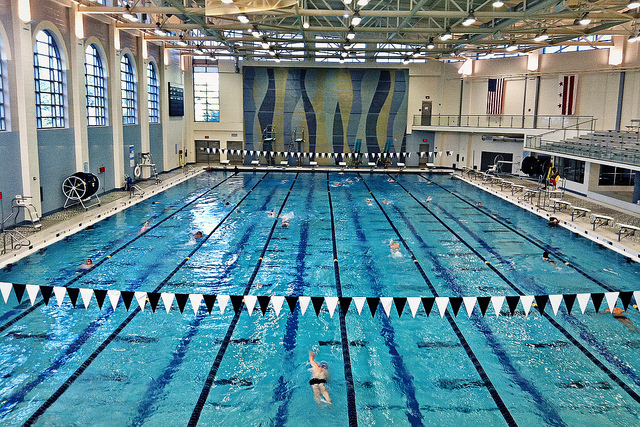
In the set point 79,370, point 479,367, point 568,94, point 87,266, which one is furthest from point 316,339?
point 568,94

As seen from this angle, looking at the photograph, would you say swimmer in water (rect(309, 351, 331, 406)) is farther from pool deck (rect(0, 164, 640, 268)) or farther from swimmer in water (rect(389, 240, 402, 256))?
pool deck (rect(0, 164, 640, 268))

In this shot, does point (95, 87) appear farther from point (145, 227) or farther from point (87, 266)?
point (87, 266)

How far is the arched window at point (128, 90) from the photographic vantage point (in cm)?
2333

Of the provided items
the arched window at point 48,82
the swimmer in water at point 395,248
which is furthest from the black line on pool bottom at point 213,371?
the arched window at point 48,82

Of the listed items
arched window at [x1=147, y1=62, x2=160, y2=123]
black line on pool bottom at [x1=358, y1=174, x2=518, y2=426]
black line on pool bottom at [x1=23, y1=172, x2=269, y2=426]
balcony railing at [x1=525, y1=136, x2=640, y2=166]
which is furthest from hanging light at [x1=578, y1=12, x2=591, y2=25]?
arched window at [x1=147, y1=62, x2=160, y2=123]

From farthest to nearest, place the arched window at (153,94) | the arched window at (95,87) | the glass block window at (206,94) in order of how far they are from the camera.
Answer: the glass block window at (206,94), the arched window at (153,94), the arched window at (95,87)

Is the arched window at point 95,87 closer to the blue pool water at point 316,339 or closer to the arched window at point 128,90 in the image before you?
the arched window at point 128,90

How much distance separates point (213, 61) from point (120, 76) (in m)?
12.5

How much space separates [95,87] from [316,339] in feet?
51.9

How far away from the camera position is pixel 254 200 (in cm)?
2136

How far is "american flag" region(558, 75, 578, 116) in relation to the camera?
26828 millimetres

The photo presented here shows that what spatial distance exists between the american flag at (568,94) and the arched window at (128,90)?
21224mm

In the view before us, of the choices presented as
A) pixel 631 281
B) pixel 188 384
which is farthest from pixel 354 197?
pixel 188 384

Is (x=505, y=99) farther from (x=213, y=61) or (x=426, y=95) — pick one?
(x=213, y=61)
